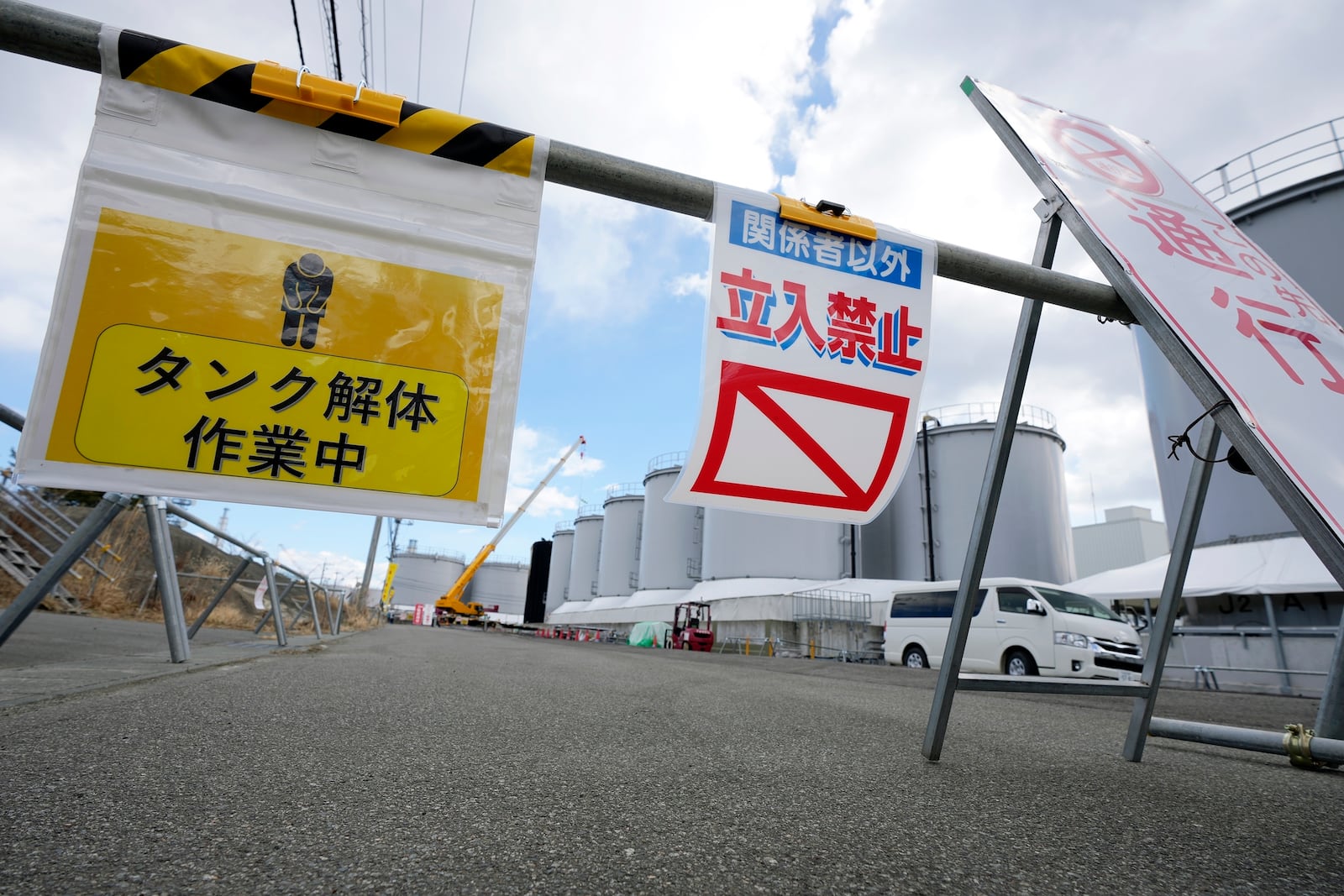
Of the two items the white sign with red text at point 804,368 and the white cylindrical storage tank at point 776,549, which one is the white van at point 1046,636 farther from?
the white cylindrical storage tank at point 776,549

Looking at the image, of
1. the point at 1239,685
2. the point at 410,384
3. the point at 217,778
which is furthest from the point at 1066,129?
the point at 1239,685

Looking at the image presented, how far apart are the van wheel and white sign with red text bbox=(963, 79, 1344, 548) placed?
933 centimetres

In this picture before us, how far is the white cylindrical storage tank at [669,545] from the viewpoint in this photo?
99.1 ft

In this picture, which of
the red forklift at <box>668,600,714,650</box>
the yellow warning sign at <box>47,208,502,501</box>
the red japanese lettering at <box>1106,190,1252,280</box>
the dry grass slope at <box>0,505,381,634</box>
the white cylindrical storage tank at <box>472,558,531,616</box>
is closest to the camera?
the yellow warning sign at <box>47,208,502,501</box>

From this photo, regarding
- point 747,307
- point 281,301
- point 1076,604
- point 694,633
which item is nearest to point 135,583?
point 281,301

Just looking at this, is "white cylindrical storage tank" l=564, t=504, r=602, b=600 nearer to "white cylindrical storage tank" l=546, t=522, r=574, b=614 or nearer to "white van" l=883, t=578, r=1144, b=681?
"white cylindrical storage tank" l=546, t=522, r=574, b=614

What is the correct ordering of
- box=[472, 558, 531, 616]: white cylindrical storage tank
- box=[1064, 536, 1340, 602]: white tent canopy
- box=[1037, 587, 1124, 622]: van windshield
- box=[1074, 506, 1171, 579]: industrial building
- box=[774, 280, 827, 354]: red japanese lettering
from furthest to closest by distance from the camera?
1. box=[472, 558, 531, 616]: white cylindrical storage tank
2. box=[1074, 506, 1171, 579]: industrial building
3. box=[1064, 536, 1340, 602]: white tent canopy
4. box=[1037, 587, 1124, 622]: van windshield
5. box=[774, 280, 827, 354]: red japanese lettering

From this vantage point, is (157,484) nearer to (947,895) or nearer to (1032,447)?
(947,895)

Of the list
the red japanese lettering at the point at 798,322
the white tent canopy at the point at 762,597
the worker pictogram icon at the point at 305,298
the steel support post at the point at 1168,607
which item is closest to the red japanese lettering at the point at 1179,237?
the steel support post at the point at 1168,607

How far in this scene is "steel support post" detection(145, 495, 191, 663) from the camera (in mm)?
3648

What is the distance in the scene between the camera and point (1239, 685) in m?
11.5

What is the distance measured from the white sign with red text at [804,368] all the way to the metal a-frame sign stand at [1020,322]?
22 centimetres

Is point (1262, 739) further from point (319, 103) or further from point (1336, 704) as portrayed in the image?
point (319, 103)

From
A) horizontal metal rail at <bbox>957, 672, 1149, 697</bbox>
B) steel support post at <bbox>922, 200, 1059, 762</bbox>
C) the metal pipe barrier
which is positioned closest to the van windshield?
the metal pipe barrier
